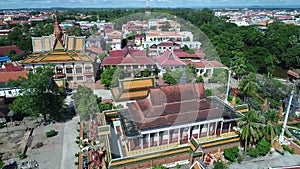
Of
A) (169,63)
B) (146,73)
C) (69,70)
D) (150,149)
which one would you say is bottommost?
(150,149)

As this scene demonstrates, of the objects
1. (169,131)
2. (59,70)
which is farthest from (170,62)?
(169,131)

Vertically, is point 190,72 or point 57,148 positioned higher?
point 190,72

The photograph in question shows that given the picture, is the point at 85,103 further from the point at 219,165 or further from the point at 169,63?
the point at 169,63

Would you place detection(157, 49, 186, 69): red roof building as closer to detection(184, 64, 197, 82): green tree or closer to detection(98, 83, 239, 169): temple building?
detection(184, 64, 197, 82): green tree

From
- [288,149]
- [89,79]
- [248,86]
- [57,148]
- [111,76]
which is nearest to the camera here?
[288,149]

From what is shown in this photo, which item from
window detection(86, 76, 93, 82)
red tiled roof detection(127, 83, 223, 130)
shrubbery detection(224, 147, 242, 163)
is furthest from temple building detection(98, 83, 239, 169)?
window detection(86, 76, 93, 82)
